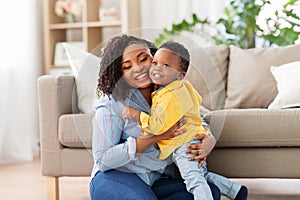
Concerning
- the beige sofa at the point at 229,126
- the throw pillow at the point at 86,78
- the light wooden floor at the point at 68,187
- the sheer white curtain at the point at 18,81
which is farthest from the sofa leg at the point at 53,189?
the sheer white curtain at the point at 18,81

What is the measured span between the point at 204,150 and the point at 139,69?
374mm

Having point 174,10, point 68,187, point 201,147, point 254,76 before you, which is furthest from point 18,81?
point 201,147

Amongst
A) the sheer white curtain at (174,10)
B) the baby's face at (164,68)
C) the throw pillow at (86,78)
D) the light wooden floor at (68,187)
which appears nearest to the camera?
the baby's face at (164,68)

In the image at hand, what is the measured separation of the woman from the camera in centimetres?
207

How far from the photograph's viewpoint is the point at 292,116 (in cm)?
263

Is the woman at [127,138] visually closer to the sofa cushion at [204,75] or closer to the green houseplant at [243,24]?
the sofa cushion at [204,75]

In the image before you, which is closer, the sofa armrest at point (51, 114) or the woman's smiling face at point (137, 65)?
the woman's smiling face at point (137, 65)

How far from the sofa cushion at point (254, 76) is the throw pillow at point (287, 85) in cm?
8

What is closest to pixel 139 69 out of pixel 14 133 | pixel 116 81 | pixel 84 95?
pixel 116 81

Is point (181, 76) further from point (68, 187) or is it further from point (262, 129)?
point (68, 187)

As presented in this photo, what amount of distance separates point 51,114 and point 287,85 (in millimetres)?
1123

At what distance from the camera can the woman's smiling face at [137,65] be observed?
203cm

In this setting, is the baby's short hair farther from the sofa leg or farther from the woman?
the sofa leg

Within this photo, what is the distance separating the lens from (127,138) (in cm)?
217
